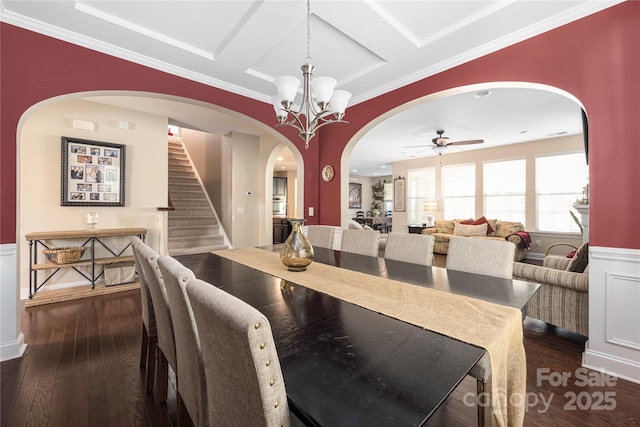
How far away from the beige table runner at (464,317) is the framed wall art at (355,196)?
963 cm

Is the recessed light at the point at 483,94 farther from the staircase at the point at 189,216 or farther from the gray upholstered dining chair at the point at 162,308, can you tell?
the staircase at the point at 189,216

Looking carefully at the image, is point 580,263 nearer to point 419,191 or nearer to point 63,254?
point 63,254

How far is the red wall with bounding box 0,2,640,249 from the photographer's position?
1.87 metres

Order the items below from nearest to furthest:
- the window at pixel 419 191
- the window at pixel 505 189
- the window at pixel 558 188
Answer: the window at pixel 558 188
the window at pixel 505 189
the window at pixel 419 191

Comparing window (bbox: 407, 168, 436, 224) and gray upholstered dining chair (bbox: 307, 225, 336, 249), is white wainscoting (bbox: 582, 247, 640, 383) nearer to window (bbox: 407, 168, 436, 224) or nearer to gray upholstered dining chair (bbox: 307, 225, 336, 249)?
gray upholstered dining chair (bbox: 307, 225, 336, 249)

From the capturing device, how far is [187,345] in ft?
3.45

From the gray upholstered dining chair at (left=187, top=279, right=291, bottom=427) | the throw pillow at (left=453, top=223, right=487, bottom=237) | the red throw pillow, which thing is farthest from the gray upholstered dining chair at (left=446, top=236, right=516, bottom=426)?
the red throw pillow

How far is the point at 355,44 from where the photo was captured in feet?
8.15

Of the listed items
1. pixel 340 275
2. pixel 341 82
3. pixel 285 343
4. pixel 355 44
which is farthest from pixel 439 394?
pixel 341 82

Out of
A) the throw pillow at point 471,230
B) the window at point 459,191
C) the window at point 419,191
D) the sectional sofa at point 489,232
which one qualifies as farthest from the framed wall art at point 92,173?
the window at point 459,191

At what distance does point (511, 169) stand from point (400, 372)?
24.4 feet

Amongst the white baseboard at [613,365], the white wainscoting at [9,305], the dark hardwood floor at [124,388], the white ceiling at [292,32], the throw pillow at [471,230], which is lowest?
the dark hardwood floor at [124,388]

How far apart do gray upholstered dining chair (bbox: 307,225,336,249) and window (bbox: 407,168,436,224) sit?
233 inches

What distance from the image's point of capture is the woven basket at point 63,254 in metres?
3.36
